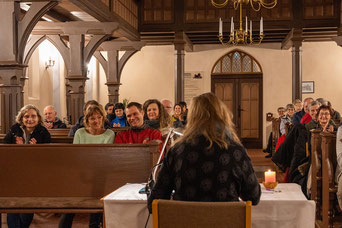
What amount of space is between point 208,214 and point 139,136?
241cm

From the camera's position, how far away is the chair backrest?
6.98 feet

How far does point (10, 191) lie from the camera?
14.5 ft

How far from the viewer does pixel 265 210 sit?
2.86 metres

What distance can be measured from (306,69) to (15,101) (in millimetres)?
11055

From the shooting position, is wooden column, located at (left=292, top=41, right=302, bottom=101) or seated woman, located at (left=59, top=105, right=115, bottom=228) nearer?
seated woman, located at (left=59, top=105, right=115, bottom=228)

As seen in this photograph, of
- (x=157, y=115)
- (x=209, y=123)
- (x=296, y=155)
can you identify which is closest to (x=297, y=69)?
(x=296, y=155)

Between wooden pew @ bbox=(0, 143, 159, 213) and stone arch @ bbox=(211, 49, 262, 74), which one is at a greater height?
stone arch @ bbox=(211, 49, 262, 74)

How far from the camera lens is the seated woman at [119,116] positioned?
830cm

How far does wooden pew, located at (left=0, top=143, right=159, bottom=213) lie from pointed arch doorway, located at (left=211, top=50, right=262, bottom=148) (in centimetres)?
1165

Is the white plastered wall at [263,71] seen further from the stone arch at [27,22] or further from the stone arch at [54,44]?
the stone arch at [27,22]

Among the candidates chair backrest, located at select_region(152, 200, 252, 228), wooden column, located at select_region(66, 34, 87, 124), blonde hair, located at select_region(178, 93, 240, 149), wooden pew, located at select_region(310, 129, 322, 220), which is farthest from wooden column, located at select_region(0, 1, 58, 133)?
chair backrest, located at select_region(152, 200, 252, 228)

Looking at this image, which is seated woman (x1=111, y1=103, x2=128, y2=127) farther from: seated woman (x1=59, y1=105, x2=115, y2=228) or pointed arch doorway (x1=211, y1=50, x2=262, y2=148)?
pointed arch doorway (x1=211, y1=50, x2=262, y2=148)

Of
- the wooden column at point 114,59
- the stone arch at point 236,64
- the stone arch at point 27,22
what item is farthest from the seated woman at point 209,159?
the stone arch at point 236,64

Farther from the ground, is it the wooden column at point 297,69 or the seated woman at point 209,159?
the wooden column at point 297,69
